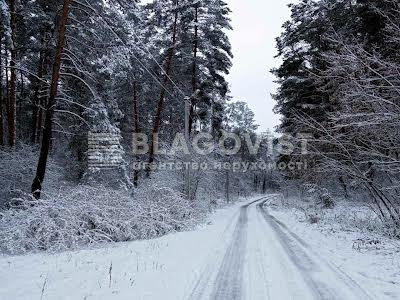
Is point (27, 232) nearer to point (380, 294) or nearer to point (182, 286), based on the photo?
point (182, 286)

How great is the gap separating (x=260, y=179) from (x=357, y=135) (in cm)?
7601

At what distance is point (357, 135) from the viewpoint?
34.7 ft

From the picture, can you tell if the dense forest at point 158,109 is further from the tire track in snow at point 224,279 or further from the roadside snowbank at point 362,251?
the tire track in snow at point 224,279

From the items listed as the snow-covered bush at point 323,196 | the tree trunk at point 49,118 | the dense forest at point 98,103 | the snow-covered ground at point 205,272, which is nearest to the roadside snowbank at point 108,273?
the snow-covered ground at point 205,272

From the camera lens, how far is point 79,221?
889cm

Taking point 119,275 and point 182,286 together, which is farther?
point 119,275

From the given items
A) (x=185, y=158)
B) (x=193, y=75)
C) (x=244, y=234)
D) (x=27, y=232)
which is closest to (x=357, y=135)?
(x=244, y=234)

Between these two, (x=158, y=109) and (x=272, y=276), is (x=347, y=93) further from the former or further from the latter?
(x=158, y=109)

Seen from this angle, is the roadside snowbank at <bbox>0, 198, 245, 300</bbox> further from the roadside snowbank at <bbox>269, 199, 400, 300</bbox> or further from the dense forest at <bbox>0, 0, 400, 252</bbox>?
the roadside snowbank at <bbox>269, 199, 400, 300</bbox>

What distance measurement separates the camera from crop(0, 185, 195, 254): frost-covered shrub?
8070 millimetres

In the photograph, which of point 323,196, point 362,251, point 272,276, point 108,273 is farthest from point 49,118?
point 323,196

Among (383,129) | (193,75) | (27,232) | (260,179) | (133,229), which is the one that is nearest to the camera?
(27,232)

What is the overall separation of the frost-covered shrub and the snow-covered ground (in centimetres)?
67

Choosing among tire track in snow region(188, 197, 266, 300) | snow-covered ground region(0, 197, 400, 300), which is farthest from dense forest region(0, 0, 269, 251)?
tire track in snow region(188, 197, 266, 300)
